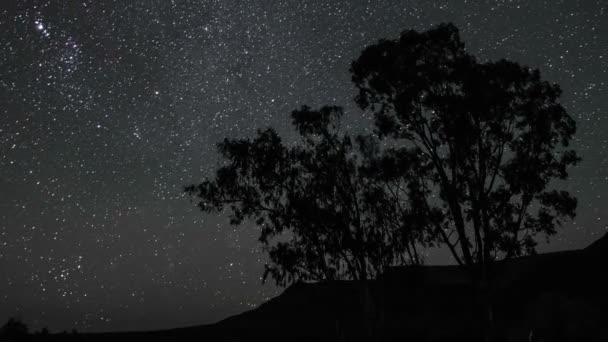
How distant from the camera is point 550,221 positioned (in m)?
20.1

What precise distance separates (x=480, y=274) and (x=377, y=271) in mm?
6289

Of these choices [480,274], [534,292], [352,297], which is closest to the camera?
[480,274]

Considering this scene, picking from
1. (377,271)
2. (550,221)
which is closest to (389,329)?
(377,271)

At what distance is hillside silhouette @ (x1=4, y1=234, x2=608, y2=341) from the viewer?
79.1 feet

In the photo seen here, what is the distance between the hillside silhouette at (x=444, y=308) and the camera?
24.1 m

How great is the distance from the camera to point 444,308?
34.8 metres

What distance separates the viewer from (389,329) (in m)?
33.7

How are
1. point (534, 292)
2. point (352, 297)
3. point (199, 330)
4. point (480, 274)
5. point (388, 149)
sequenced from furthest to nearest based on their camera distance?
1. point (352, 297)
2. point (199, 330)
3. point (534, 292)
4. point (388, 149)
5. point (480, 274)

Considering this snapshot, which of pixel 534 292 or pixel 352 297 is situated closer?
pixel 534 292

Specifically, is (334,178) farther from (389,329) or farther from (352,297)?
(352,297)

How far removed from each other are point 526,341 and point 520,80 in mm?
12895

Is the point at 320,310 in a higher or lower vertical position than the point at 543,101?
lower

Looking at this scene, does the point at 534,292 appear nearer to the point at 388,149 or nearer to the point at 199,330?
the point at 388,149

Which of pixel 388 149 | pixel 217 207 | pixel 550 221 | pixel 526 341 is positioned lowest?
pixel 526 341
